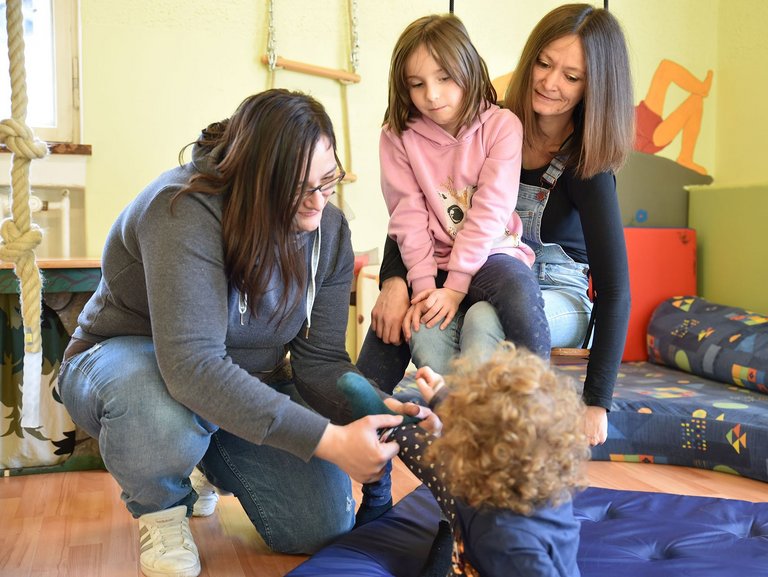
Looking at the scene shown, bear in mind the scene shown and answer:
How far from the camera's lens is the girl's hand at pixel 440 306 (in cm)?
156

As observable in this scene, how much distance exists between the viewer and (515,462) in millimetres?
987

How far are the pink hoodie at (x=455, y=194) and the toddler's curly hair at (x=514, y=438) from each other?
0.57 metres

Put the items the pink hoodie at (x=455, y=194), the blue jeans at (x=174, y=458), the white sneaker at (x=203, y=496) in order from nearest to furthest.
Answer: the blue jeans at (x=174, y=458), the pink hoodie at (x=455, y=194), the white sneaker at (x=203, y=496)

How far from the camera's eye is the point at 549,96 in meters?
1.60

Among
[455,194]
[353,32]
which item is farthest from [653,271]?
[455,194]

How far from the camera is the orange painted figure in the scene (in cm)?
362

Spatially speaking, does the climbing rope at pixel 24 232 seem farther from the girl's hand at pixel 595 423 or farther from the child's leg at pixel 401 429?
the girl's hand at pixel 595 423

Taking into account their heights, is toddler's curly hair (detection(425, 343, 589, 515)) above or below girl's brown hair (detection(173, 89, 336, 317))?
below

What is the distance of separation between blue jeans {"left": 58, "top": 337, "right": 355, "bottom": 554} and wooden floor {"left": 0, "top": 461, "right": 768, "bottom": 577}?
106 millimetres

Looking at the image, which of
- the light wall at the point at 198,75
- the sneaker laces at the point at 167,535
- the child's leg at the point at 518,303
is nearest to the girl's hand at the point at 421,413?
the child's leg at the point at 518,303

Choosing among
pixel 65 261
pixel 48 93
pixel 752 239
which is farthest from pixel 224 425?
pixel 752 239

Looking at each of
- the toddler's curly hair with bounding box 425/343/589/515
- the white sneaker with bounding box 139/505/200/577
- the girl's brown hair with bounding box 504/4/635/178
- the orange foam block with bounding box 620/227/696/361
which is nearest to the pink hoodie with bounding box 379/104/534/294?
the girl's brown hair with bounding box 504/4/635/178

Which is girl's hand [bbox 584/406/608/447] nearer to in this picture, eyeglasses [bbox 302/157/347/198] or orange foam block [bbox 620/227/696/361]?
eyeglasses [bbox 302/157/347/198]

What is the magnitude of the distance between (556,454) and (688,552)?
60cm
